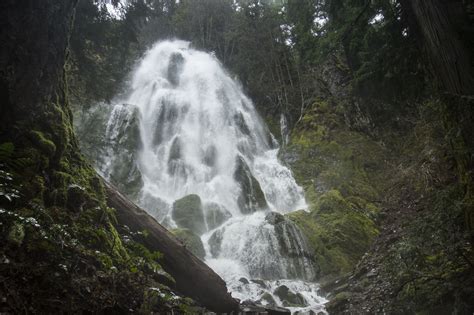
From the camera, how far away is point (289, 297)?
31.8 feet

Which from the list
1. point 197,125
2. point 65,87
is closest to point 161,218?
point 197,125

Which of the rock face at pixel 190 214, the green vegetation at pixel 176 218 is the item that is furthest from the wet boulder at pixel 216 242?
the rock face at pixel 190 214

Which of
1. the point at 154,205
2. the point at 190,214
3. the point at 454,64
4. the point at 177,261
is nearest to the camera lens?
the point at 454,64

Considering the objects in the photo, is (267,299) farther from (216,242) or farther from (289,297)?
(216,242)

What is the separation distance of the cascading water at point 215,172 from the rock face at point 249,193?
5 cm

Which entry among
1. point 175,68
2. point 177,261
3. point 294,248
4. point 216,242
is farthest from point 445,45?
point 175,68

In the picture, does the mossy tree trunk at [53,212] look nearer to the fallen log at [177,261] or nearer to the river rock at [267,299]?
the fallen log at [177,261]

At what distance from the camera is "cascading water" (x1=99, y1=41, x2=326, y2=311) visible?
12.4m

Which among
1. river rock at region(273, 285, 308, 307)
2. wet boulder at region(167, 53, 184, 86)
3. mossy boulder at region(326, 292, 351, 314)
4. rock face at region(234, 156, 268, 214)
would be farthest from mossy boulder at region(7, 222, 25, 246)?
wet boulder at region(167, 53, 184, 86)

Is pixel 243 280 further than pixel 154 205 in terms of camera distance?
No

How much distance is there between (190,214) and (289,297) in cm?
662

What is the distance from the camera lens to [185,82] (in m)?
28.2

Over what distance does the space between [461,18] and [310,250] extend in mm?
9540

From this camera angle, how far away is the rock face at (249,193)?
17344mm
